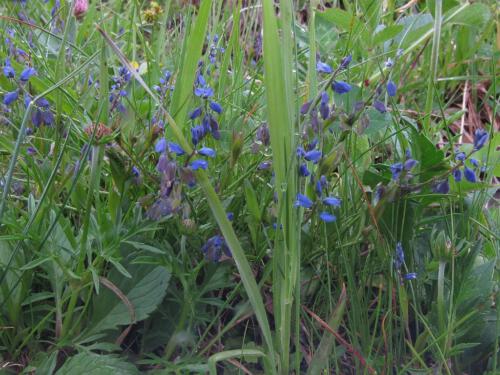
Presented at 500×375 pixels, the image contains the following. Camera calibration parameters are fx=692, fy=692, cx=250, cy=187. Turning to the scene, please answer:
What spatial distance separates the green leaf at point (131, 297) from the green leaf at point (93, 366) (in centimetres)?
6

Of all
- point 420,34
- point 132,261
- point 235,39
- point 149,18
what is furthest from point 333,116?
point 149,18

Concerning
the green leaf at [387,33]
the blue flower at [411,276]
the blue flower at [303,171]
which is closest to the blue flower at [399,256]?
the blue flower at [411,276]

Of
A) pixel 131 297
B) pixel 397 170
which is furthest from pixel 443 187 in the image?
pixel 131 297

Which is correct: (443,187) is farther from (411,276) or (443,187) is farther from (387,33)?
(387,33)

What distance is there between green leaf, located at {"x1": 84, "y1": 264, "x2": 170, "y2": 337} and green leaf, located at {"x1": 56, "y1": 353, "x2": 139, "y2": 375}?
0.06 meters

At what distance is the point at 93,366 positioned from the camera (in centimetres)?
95

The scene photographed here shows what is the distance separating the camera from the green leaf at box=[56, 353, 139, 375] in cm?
95

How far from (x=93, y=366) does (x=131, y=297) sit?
137 millimetres

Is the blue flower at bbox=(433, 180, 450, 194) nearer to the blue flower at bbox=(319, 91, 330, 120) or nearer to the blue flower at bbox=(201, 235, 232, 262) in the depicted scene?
the blue flower at bbox=(319, 91, 330, 120)

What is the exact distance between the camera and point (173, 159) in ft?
3.18

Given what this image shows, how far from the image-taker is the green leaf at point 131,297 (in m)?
1.03

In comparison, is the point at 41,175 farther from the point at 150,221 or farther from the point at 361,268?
the point at 361,268

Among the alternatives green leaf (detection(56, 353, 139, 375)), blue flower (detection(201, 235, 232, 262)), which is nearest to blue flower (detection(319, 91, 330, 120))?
blue flower (detection(201, 235, 232, 262))

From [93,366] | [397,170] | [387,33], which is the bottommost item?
[93,366]
